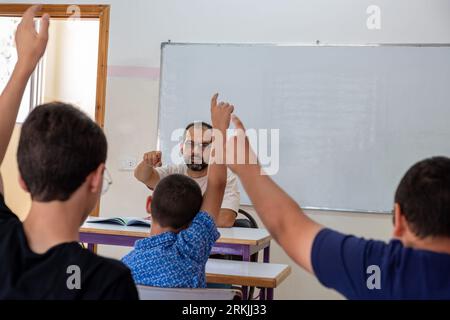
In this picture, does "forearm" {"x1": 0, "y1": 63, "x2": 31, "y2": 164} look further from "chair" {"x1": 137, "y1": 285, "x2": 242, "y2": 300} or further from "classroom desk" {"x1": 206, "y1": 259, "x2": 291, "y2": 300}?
"classroom desk" {"x1": 206, "y1": 259, "x2": 291, "y2": 300}

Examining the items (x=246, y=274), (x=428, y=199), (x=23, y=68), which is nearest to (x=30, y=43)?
(x=23, y=68)

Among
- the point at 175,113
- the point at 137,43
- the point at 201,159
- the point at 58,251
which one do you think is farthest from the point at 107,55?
the point at 58,251

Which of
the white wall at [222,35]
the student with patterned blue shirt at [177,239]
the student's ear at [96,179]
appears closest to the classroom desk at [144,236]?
the student with patterned blue shirt at [177,239]

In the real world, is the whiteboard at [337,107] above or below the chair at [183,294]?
above

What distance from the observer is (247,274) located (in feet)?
7.79

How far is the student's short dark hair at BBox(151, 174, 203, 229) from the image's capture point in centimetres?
178

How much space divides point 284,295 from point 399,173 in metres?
1.26

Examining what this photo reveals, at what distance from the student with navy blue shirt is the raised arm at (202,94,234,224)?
23 centimetres

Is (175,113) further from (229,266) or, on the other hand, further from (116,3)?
(229,266)

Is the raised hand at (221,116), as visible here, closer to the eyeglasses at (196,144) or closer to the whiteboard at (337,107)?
the eyeglasses at (196,144)

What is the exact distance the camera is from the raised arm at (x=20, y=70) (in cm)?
118

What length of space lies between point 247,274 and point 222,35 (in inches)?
104

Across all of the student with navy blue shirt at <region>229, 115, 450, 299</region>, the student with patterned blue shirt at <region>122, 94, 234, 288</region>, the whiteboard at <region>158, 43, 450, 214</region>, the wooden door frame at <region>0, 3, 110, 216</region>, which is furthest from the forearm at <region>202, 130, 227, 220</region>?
the wooden door frame at <region>0, 3, 110, 216</region>

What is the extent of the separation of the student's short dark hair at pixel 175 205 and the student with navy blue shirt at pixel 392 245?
27.9 inches
